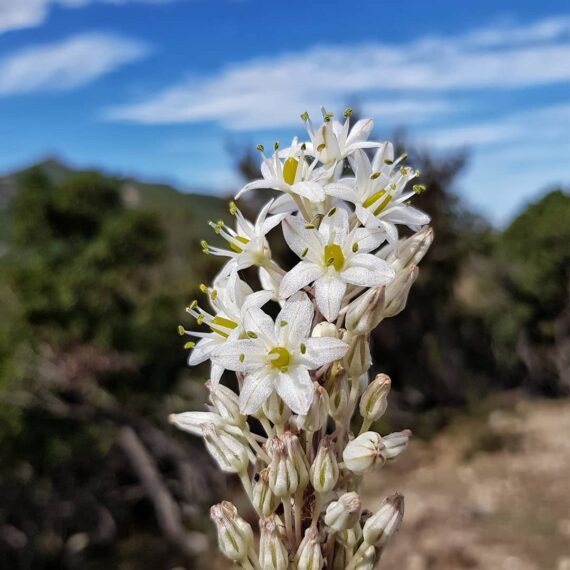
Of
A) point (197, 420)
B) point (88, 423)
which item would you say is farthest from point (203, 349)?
point (88, 423)

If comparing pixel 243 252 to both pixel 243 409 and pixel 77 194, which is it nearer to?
pixel 243 409

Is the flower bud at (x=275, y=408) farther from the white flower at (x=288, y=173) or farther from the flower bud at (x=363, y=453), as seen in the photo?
the white flower at (x=288, y=173)

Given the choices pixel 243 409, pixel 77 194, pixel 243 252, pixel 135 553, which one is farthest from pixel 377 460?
pixel 77 194

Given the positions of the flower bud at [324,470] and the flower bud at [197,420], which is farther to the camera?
the flower bud at [197,420]

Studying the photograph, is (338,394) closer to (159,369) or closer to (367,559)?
(367,559)

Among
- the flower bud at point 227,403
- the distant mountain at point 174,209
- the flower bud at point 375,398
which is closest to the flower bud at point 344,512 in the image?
the flower bud at point 375,398

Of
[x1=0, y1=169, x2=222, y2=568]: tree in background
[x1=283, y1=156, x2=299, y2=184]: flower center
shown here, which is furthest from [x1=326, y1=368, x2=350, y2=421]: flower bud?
[x1=0, y1=169, x2=222, y2=568]: tree in background
